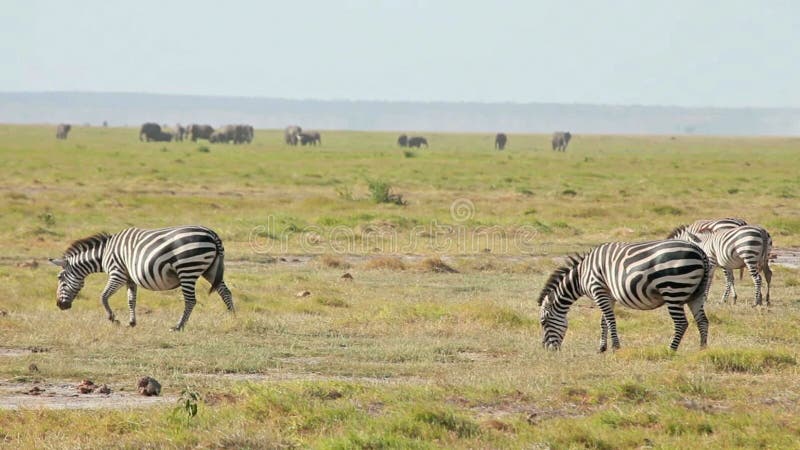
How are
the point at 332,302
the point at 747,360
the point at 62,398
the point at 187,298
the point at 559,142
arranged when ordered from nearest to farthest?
the point at 62,398 < the point at 747,360 < the point at 187,298 < the point at 332,302 < the point at 559,142

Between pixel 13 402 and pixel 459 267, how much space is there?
1333cm

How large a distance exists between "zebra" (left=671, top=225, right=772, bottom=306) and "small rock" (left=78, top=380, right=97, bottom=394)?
1105 centimetres

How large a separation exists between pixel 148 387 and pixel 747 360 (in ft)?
20.2

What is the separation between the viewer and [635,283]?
13.4 m

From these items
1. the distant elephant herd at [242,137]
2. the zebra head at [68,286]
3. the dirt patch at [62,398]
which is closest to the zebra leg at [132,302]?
the zebra head at [68,286]

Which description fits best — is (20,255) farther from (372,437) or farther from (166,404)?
(372,437)

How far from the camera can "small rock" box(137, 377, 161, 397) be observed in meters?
11.3

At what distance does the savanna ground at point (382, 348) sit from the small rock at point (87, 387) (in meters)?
0.15

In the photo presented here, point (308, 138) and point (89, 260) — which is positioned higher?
point (89, 260)

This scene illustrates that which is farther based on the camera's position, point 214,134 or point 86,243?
point 214,134

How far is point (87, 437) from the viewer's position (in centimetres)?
957

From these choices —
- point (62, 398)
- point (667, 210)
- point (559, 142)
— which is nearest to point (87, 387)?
point (62, 398)

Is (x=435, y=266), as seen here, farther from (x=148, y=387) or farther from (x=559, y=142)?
(x=559, y=142)

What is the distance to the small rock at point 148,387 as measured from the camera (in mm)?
11289
